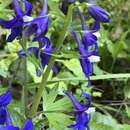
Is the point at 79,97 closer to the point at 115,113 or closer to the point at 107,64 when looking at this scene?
the point at 115,113

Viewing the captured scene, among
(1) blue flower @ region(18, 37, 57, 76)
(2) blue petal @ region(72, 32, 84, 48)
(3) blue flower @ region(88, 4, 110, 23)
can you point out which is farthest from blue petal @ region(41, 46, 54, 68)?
(3) blue flower @ region(88, 4, 110, 23)

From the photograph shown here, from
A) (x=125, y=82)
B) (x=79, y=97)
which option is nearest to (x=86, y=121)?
(x=79, y=97)

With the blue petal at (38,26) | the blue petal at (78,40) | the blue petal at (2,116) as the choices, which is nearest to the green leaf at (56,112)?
the blue petal at (2,116)

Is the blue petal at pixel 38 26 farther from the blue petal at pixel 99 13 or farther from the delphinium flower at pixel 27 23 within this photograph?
the blue petal at pixel 99 13

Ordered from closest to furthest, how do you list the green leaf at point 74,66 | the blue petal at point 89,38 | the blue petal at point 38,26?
the blue petal at point 38,26 → the blue petal at point 89,38 → the green leaf at point 74,66

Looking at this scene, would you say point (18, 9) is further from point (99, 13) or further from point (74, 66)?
point (74, 66)
